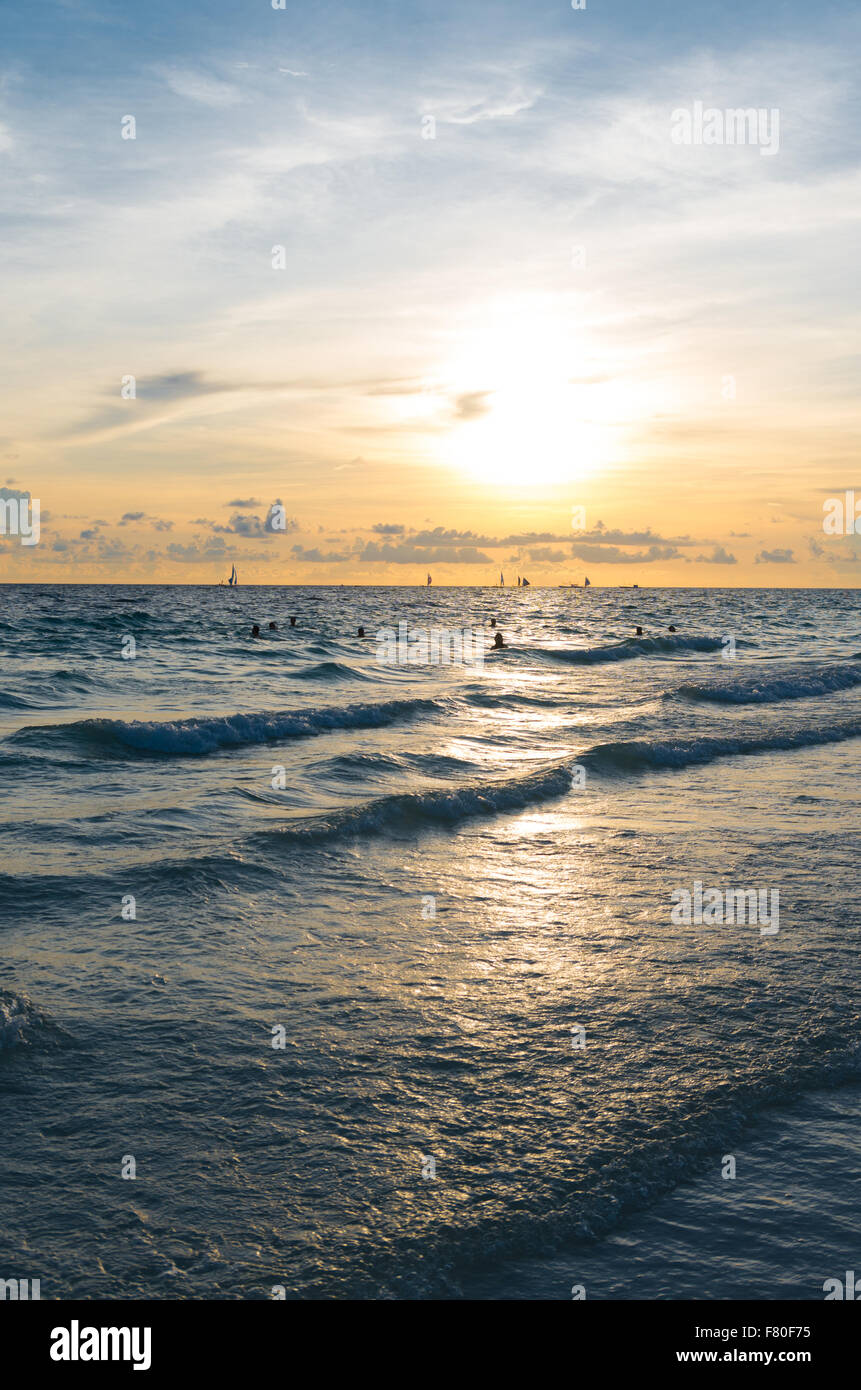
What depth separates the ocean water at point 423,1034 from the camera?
14.8ft

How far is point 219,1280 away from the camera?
4.23 meters

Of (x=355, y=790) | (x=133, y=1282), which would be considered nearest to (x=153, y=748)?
(x=355, y=790)

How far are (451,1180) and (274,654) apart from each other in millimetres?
42059

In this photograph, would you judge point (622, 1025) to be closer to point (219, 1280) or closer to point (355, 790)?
point (219, 1280)

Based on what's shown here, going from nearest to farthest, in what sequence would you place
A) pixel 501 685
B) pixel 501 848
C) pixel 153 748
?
pixel 501 848 → pixel 153 748 → pixel 501 685

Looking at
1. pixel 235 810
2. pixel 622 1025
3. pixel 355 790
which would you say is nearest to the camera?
pixel 622 1025

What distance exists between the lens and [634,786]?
16.6 m

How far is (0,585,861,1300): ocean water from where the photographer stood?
452 centimetres

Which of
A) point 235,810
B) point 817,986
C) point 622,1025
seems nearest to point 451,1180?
point 622,1025

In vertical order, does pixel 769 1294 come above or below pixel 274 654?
below

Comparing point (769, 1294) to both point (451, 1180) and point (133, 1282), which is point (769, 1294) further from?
point (133, 1282)

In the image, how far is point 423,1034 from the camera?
22.1ft
